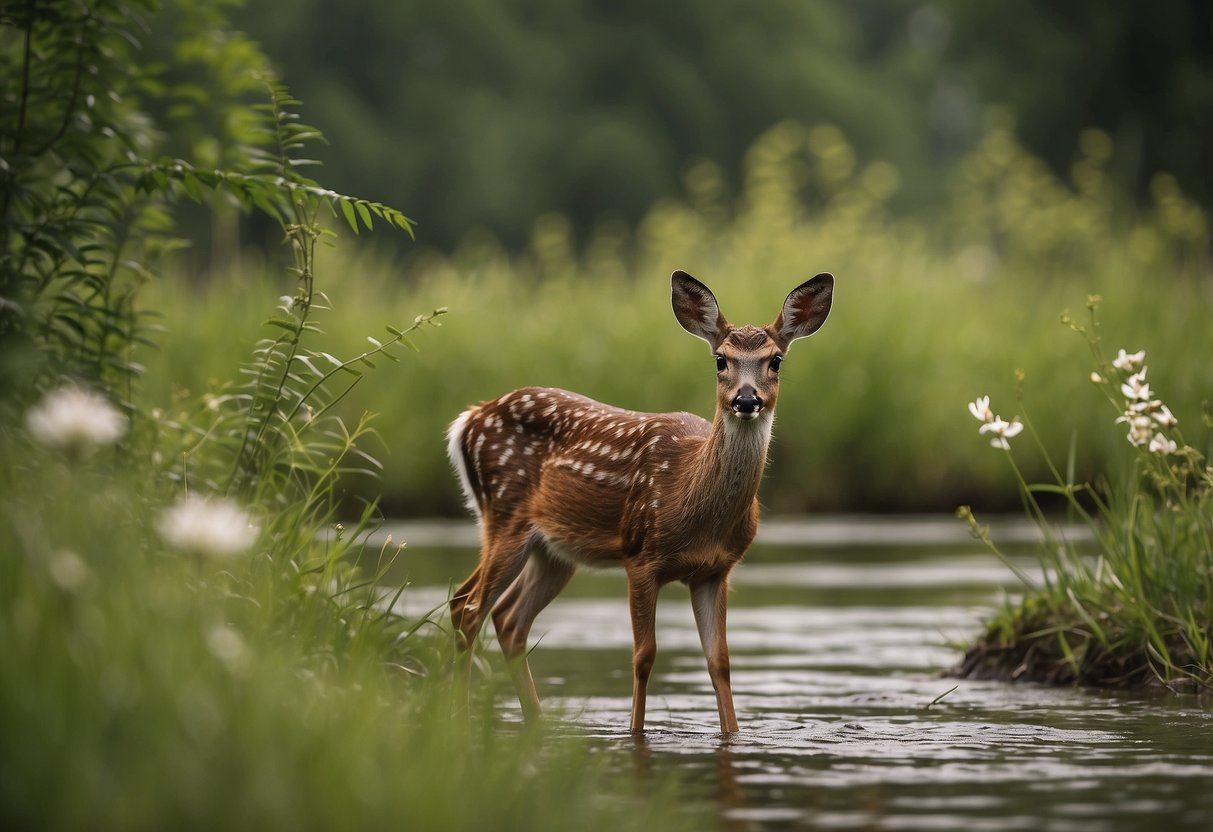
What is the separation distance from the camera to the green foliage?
27.7 feet

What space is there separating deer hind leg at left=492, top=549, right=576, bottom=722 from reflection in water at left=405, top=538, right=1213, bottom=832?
28cm

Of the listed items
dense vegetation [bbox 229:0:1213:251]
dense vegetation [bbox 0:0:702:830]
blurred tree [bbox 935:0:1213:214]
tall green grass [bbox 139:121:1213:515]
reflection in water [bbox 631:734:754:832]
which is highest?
dense vegetation [bbox 229:0:1213:251]

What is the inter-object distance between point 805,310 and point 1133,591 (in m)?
1.92

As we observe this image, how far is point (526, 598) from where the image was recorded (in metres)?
9.03

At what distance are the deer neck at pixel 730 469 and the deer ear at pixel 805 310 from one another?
1.64ft

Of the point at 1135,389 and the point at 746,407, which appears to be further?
the point at 1135,389

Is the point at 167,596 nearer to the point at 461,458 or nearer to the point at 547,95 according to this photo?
the point at 461,458

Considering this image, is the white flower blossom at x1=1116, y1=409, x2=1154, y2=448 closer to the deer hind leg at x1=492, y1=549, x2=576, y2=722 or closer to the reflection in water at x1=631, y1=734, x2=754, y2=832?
the reflection in water at x1=631, y1=734, x2=754, y2=832

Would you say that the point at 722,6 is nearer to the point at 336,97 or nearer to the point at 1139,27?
the point at 336,97

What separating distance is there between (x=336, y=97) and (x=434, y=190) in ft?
10.4

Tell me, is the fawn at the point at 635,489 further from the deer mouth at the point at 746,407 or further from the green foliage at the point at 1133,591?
the green foliage at the point at 1133,591

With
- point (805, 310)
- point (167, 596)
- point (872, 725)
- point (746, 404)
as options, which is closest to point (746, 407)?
point (746, 404)

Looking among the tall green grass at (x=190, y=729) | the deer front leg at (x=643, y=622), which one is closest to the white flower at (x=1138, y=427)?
the deer front leg at (x=643, y=622)

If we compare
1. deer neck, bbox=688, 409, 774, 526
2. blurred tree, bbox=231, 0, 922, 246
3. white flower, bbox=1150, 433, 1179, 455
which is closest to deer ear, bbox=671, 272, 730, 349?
deer neck, bbox=688, 409, 774, 526
